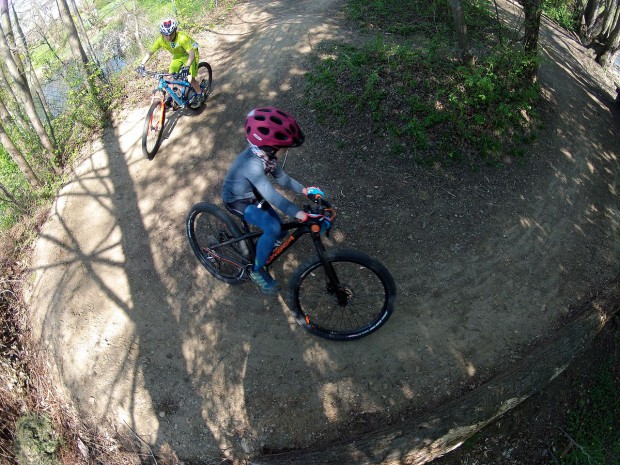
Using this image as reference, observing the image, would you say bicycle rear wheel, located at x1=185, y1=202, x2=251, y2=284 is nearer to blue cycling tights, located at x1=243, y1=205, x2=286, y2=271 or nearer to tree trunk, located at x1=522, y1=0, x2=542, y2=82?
blue cycling tights, located at x1=243, y1=205, x2=286, y2=271

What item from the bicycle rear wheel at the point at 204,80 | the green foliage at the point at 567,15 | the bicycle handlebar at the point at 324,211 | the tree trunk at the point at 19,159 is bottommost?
the tree trunk at the point at 19,159

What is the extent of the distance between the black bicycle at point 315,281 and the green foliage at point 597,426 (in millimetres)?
3492

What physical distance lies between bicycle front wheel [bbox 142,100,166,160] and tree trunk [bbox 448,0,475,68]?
6.17m

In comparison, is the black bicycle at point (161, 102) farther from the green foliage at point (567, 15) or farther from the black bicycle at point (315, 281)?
the green foliage at point (567, 15)

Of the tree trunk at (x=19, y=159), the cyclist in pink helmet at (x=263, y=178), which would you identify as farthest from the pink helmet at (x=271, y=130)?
the tree trunk at (x=19, y=159)

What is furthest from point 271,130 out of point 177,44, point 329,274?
point 177,44

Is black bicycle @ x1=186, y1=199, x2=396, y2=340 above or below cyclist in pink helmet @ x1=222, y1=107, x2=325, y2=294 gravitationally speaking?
below

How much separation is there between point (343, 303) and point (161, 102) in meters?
Result: 5.50

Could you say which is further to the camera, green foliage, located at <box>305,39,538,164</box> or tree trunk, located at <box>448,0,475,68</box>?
tree trunk, located at <box>448,0,475,68</box>

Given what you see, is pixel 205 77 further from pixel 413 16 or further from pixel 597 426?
pixel 597 426

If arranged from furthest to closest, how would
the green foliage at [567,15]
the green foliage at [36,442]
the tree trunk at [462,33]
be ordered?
1. the green foliage at [567,15]
2. the tree trunk at [462,33]
3. the green foliage at [36,442]

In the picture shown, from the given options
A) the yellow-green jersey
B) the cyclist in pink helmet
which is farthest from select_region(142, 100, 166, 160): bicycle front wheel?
the cyclist in pink helmet

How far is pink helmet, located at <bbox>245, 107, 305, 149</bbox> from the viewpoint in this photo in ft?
15.2

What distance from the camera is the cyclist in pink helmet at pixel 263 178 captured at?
467 centimetres
